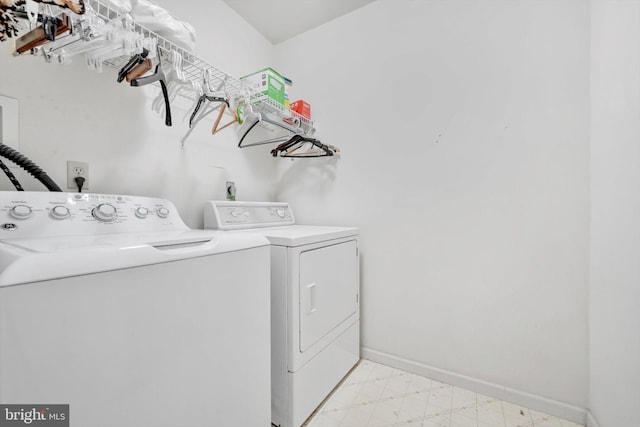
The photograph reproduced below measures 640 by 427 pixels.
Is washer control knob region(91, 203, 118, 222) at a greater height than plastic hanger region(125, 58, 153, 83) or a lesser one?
lesser

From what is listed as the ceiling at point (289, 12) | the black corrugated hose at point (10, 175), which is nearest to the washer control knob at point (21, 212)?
the black corrugated hose at point (10, 175)

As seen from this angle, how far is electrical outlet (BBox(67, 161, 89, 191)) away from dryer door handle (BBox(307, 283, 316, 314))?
108cm

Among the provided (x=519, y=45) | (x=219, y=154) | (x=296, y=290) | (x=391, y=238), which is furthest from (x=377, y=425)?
(x=519, y=45)

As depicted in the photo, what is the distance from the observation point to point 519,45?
147 centimetres

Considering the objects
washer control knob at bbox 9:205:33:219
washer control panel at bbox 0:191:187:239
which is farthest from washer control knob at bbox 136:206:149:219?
washer control knob at bbox 9:205:33:219

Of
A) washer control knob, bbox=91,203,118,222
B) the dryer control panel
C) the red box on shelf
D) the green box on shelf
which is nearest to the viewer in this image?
washer control knob, bbox=91,203,118,222

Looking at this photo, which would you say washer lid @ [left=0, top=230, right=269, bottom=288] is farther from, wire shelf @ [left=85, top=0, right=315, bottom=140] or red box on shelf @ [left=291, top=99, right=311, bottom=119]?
red box on shelf @ [left=291, top=99, right=311, bottom=119]

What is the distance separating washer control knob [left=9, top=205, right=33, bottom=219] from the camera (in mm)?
862

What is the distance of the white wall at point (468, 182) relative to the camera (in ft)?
4.48

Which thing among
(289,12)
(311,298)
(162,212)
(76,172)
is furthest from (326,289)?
(289,12)

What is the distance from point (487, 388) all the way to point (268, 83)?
7.14 feet

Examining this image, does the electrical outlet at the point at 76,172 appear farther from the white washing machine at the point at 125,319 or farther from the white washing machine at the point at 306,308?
the white washing machine at the point at 306,308

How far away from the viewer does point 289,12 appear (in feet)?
6.57

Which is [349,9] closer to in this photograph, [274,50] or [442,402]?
[274,50]
